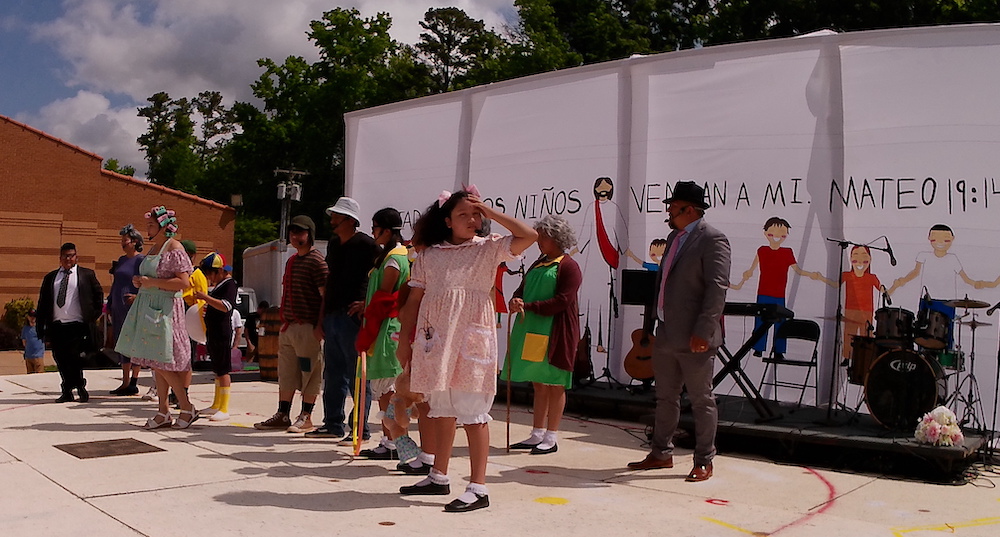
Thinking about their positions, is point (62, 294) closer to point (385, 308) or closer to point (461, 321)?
point (385, 308)

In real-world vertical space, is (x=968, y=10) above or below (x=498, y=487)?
above

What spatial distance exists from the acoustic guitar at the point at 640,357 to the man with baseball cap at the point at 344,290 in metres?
3.09

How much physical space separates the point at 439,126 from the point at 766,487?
6.48 metres

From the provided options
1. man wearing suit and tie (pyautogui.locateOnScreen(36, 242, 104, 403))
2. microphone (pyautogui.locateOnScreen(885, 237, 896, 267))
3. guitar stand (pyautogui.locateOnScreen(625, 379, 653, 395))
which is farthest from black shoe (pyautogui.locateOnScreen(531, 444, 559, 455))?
man wearing suit and tie (pyautogui.locateOnScreen(36, 242, 104, 403))

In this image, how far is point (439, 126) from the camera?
10.8m

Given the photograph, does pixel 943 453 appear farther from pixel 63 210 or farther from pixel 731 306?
pixel 63 210

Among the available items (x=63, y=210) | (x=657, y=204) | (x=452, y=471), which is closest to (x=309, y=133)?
(x=63, y=210)

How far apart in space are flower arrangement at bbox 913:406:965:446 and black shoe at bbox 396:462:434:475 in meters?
3.35

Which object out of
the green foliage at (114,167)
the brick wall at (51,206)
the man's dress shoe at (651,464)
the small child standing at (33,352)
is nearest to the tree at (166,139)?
the green foliage at (114,167)

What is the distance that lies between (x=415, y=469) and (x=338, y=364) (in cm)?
152

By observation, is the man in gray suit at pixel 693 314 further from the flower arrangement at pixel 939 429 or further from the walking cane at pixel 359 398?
the walking cane at pixel 359 398

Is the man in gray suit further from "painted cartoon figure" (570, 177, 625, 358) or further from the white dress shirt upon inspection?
the white dress shirt

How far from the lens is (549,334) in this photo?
22.4ft

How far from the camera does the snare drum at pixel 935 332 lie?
6.37m
